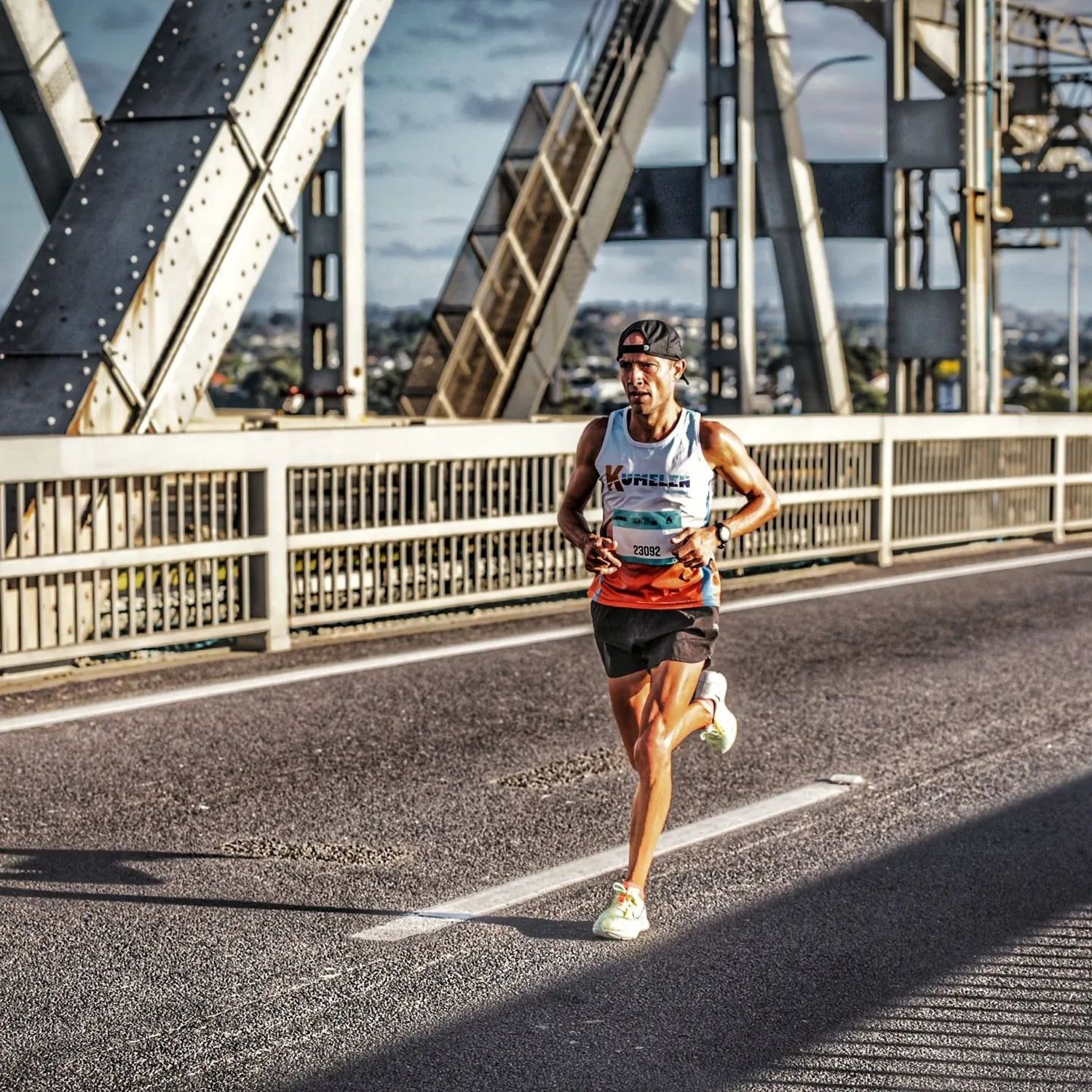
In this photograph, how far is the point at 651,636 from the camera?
593 cm

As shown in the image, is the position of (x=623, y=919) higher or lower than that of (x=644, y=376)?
lower

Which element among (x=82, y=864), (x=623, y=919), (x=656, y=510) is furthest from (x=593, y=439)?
(x=82, y=864)

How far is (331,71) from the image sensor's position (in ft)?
40.4

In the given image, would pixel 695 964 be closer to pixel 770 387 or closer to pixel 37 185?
pixel 37 185

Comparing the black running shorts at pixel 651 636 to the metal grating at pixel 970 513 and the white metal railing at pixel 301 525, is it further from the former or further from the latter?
the metal grating at pixel 970 513

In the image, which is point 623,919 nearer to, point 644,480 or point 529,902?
point 529,902

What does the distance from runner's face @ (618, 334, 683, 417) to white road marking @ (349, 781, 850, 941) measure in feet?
4.94

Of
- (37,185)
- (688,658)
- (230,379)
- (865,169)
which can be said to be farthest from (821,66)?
(230,379)

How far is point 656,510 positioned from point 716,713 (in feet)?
2.35

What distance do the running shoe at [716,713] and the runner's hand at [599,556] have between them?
0.56m

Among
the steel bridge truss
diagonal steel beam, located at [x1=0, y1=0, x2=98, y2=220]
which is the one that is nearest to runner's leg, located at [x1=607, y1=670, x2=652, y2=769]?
diagonal steel beam, located at [x1=0, y1=0, x2=98, y2=220]

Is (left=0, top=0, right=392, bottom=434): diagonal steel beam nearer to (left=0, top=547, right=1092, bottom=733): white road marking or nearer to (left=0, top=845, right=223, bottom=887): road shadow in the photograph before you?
(left=0, top=547, right=1092, bottom=733): white road marking

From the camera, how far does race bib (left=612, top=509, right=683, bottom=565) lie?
5895mm

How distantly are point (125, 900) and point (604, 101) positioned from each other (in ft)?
71.2
